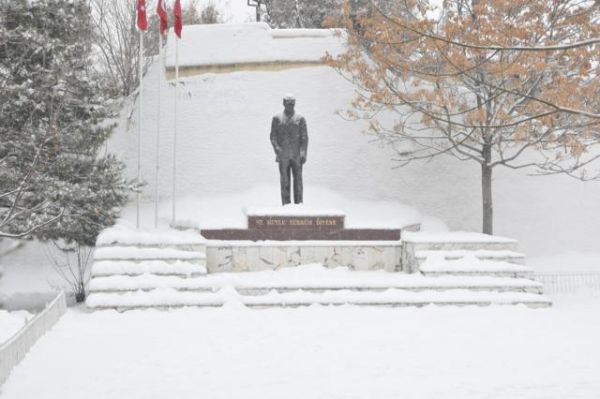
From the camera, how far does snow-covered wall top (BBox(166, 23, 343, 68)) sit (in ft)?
63.7

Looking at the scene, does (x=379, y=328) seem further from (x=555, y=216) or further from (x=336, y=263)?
(x=555, y=216)

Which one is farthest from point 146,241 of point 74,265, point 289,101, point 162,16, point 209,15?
Result: point 209,15

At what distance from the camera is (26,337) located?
696 cm

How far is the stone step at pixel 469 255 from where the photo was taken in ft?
38.4

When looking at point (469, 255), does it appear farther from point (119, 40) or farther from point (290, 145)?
point (119, 40)

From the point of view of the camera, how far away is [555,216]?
59.1 ft

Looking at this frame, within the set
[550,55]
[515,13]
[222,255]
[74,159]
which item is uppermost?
[515,13]

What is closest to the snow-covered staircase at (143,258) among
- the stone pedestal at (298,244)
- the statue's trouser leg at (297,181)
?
the stone pedestal at (298,244)

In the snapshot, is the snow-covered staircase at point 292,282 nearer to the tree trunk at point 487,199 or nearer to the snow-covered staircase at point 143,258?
the snow-covered staircase at point 143,258

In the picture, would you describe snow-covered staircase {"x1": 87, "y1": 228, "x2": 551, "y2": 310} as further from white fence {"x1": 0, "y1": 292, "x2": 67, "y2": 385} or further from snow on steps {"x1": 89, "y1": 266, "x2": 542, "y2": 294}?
white fence {"x1": 0, "y1": 292, "x2": 67, "y2": 385}

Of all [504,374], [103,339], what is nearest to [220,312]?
[103,339]

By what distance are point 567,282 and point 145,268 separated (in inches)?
368

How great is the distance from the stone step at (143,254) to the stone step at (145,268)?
3.3 inches

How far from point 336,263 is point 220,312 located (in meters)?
3.37
